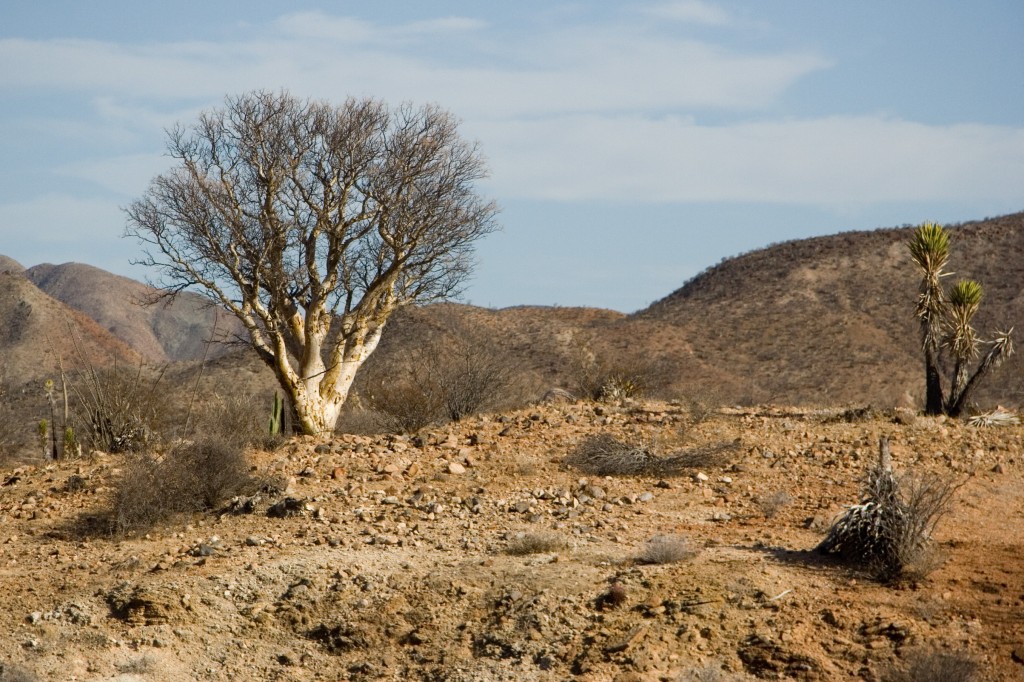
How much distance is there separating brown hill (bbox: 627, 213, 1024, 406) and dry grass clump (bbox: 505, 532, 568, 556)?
26503mm

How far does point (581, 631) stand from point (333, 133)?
10319mm

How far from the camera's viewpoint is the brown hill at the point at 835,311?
40406 millimetres

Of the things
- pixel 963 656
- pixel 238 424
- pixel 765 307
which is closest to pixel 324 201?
pixel 238 424

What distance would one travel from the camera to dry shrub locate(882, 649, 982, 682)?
21.6 ft

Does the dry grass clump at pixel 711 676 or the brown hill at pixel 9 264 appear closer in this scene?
the dry grass clump at pixel 711 676

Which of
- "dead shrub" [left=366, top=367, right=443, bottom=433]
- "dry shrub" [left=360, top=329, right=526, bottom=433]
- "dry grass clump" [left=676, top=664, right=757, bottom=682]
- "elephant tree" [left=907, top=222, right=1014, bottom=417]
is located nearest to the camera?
"dry grass clump" [left=676, top=664, right=757, bottom=682]

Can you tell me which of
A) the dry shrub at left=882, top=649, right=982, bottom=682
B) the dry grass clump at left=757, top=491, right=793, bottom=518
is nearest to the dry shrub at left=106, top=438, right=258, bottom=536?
the dry grass clump at left=757, top=491, right=793, bottom=518

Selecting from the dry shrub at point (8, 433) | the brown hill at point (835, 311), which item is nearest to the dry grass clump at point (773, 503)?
the dry shrub at point (8, 433)

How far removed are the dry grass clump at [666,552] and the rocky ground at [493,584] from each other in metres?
0.05

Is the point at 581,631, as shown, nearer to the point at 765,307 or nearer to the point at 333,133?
the point at 333,133

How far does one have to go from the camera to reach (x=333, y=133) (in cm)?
1617

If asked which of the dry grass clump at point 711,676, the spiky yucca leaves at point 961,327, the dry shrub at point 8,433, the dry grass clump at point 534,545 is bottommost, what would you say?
the dry grass clump at point 711,676

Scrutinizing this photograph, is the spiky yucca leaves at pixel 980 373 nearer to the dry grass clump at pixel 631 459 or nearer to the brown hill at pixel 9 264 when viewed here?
the dry grass clump at pixel 631 459

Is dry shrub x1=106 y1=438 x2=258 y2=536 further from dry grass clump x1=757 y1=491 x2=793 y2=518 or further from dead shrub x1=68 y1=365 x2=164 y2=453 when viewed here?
dry grass clump x1=757 y1=491 x2=793 y2=518
